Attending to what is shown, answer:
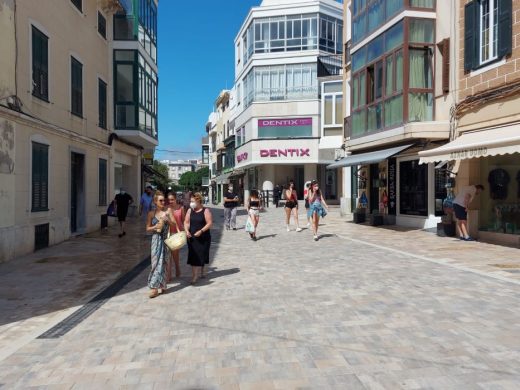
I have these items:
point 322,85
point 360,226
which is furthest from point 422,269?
point 322,85

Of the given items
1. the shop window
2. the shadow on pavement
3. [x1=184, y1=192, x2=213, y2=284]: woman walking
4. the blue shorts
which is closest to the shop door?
the shop window

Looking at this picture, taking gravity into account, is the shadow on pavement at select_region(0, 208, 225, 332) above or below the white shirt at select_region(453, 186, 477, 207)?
below

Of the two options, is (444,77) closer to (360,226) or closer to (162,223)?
(360,226)

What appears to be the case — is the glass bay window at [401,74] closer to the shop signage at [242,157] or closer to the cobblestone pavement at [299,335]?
the cobblestone pavement at [299,335]

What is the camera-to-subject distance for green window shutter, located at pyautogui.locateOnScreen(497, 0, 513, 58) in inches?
417

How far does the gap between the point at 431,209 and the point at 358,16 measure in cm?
779

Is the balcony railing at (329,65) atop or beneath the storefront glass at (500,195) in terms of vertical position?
atop

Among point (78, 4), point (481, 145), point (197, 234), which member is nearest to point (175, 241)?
point (197, 234)

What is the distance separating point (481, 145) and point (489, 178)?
252 centimetres

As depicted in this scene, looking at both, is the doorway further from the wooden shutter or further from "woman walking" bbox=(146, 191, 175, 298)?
the wooden shutter

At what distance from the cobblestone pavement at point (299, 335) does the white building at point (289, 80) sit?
84.9 feet

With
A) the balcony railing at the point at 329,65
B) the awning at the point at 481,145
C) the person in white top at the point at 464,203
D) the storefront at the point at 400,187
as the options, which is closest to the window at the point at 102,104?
the storefront at the point at 400,187

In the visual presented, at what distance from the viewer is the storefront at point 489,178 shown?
423 inches

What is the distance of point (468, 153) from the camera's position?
35.4 ft
